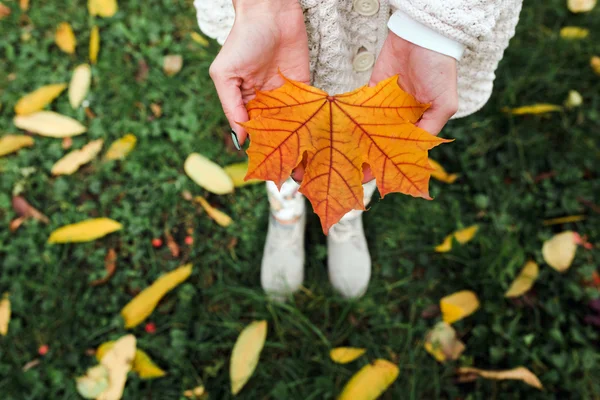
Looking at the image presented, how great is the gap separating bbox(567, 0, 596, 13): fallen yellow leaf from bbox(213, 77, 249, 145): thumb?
1.71 meters

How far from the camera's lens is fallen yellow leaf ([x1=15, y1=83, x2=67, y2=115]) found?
189 centimetres

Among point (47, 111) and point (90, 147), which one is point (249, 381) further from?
point (47, 111)

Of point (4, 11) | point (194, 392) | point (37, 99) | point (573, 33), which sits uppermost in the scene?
point (4, 11)

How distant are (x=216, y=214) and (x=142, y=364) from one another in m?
0.56

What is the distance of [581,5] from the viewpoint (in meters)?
1.96

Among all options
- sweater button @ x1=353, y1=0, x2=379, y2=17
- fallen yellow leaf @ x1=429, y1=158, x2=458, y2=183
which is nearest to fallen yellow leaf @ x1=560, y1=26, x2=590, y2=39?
fallen yellow leaf @ x1=429, y1=158, x2=458, y2=183

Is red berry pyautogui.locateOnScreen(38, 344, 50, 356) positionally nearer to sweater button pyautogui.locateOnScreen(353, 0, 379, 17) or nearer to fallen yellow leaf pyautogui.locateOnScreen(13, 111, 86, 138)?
fallen yellow leaf pyautogui.locateOnScreen(13, 111, 86, 138)

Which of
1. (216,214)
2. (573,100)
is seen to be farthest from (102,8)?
(573,100)

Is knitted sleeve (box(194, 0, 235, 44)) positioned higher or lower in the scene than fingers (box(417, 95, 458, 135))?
higher

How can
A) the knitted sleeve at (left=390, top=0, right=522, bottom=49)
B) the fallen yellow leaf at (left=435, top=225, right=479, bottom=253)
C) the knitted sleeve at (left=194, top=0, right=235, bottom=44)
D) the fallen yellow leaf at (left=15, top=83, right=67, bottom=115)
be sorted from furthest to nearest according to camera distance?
the fallen yellow leaf at (left=15, top=83, right=67, bottom=115), the fallen yellow leaf at (left=435, top=225, right=479, bottom=253), the knitted sleeve at (left=194, top=0, right=235, bottom=44), the knitted sleeve at (left=390, top=0, right=522, bottom=49)

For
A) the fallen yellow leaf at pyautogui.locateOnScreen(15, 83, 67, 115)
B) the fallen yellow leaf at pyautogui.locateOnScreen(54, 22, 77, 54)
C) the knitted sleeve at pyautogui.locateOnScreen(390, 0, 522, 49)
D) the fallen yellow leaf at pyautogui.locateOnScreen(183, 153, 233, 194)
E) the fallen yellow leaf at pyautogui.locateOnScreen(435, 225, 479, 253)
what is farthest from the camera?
the fallen yellow leaf at pyautogui.locateOnScreen(54, 22, 77, 54)

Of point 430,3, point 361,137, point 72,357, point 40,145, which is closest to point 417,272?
point 361,137

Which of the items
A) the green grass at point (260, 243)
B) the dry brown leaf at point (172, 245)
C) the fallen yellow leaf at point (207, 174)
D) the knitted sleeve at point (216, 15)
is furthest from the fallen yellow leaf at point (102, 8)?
the knitted sleeve at point (216, 15)

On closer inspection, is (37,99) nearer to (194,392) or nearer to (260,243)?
(260,243)
